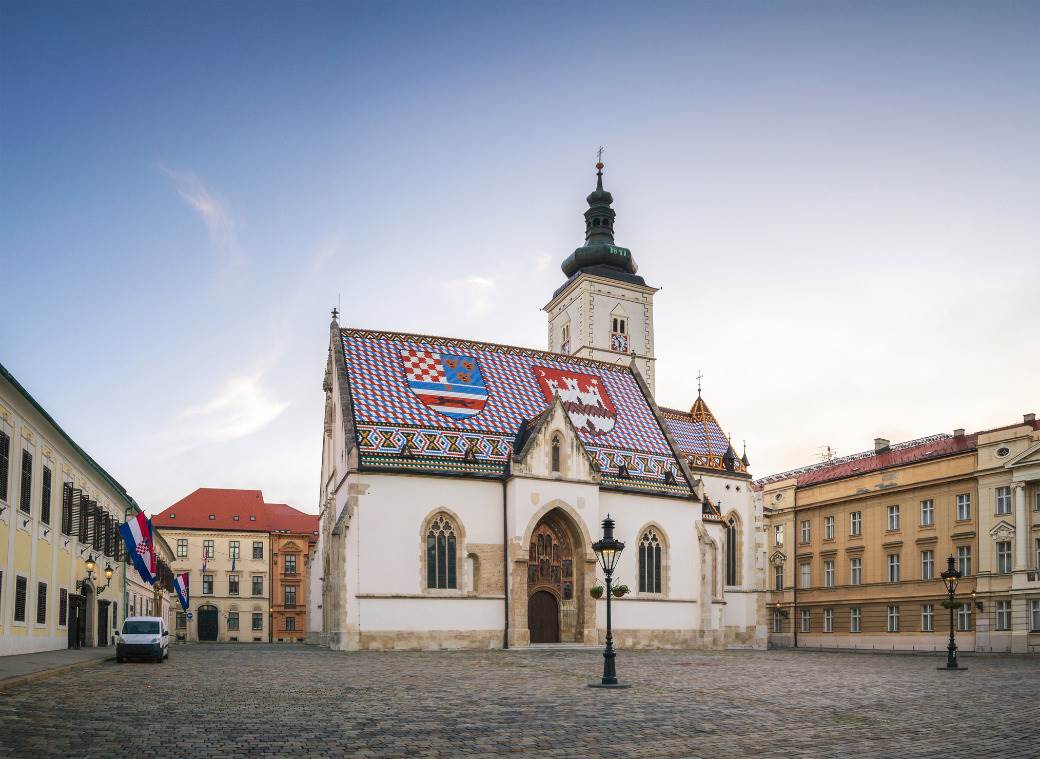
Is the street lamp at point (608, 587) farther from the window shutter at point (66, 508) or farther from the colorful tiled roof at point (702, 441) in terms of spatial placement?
the colorful tiled roof at point (702, 441)

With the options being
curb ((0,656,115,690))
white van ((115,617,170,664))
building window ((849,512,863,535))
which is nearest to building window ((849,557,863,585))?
building window ((849,512,863,535))

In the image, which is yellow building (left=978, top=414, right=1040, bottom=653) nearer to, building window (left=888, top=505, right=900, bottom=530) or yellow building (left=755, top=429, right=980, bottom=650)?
yellow building (left=755, top=429, right=980, bottom=650)

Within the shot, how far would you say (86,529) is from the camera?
38.2 metres

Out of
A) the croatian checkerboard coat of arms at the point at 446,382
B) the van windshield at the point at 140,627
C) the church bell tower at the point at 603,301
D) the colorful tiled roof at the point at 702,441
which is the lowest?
the van windshield at the point at 140,627

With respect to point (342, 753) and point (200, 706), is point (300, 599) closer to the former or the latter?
point (200, 706)

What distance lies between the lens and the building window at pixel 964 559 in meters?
50.1

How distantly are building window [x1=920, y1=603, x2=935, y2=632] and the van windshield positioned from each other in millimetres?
40651

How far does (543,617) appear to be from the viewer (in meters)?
41.7

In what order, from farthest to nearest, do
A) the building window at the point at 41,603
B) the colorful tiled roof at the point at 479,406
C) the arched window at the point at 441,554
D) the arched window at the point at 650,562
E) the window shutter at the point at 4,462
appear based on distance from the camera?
→ 1. the arched window at the point at 650,562
2. the colorful tiled roof at the point at 479,406
3. the arched window at the point at 441,554
4. the building window at the point at 41,603
5. the window shutter at the point at 4,462

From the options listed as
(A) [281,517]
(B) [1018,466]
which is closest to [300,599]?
(A) [281,517]

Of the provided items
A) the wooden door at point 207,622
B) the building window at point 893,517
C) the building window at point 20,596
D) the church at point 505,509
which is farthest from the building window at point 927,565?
the wooden door at point 207,622

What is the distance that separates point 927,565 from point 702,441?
14.3 m

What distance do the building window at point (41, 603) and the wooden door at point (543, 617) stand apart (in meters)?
19.0

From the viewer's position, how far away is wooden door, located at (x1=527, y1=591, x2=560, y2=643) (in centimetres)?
4138
